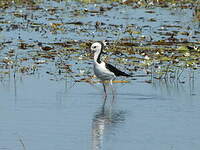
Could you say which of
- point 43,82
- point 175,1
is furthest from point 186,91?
point 175,1

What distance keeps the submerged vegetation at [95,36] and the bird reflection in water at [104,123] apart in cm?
301

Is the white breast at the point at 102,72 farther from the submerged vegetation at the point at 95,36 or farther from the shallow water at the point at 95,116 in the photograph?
the submerged vegetation at the point at 95,36

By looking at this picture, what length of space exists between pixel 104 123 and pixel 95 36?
34.1 ft

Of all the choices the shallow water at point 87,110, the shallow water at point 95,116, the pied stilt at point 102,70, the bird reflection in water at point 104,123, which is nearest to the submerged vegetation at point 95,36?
the shallow water at point 87,110

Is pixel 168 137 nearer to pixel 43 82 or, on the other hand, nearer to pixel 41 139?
pixel 41 139

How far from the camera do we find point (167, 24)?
24844mm

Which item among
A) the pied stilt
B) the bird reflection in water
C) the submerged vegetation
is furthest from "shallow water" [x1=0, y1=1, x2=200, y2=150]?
the pied stilt

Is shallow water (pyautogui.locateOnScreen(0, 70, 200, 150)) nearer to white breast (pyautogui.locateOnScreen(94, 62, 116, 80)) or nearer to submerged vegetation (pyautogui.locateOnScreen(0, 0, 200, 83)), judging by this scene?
white breast (pyautogui.locateOnScreen(94, 62, 116, 80))

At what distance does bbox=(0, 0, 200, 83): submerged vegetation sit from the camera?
17141 millimetres

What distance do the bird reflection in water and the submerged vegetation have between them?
3.01m

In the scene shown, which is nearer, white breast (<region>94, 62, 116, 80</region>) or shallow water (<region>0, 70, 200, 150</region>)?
shallow water (<region>0, 70, 200, 150</region>)

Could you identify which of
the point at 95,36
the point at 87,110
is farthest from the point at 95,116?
the point at 95,36

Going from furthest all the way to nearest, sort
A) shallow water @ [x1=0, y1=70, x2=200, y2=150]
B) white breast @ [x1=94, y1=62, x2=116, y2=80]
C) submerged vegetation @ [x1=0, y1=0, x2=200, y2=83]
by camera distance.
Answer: submerged vegetation @ [x1=0, y1=0, x2=200, y2=83]
white breast @ [x1=94, y1=62, x2=116, y2=80]
shallow water @ [x1=0, y1=70, x2=200, y2=150]

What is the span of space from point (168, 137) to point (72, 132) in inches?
55.8
